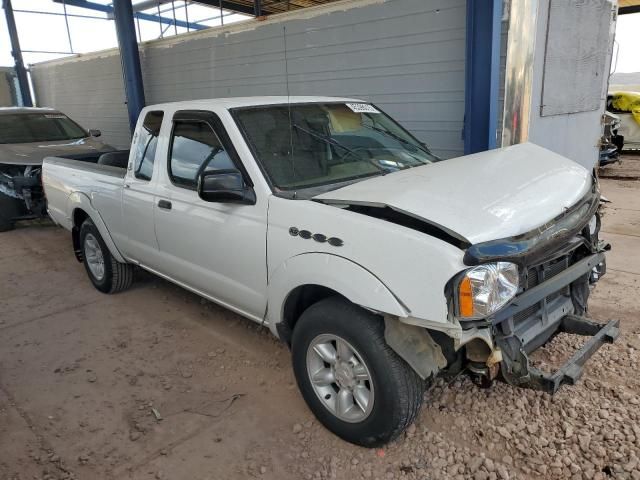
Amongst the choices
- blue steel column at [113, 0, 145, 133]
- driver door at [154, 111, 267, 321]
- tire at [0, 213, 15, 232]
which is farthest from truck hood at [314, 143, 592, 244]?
blue steel column at [113, 0, 145, 133]

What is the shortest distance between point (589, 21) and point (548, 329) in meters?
6.53

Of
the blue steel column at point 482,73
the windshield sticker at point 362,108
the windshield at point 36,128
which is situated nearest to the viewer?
the windshield sticker at point 362,108

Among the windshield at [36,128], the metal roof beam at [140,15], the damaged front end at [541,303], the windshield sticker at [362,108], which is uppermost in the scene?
the metal roof beam at [140,15]

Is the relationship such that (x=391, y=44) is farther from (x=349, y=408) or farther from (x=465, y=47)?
(x=349, y=408)

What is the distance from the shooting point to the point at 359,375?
103 inches

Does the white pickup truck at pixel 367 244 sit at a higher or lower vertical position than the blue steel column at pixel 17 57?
lower

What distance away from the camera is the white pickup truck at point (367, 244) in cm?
229

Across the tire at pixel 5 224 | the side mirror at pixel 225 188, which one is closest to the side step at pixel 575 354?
the side mirror at pixel 225 188

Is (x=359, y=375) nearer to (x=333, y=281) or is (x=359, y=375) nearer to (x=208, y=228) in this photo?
(x=333, y=281)

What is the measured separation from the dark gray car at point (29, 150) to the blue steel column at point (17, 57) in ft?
27.2

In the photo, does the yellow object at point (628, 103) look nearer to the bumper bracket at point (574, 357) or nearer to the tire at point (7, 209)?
the bumper bracket at point (574, 357)

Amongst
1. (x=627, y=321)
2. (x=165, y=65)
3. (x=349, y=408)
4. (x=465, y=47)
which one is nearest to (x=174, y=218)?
(x=349, y=408)

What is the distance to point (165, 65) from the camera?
1048 cm

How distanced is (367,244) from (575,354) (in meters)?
1.25
